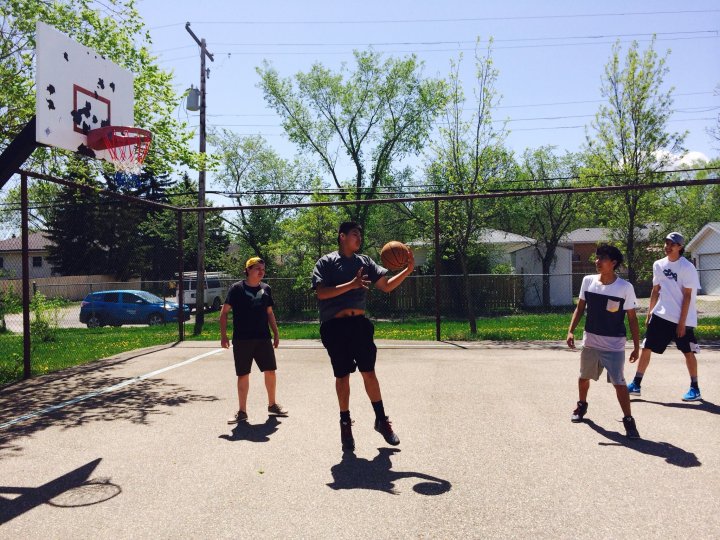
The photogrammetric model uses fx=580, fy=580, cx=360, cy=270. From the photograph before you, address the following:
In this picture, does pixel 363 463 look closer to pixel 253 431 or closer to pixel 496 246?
pixel 253 431

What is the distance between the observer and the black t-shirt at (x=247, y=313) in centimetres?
646

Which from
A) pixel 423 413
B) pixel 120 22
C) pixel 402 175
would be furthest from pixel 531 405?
pixel 402 175

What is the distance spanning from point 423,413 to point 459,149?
36.7 feet

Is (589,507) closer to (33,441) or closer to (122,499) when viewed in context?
(122,499)

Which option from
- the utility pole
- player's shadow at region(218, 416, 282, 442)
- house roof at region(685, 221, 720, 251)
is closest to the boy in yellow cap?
player's shadow at region(218, 416, 282, 442)

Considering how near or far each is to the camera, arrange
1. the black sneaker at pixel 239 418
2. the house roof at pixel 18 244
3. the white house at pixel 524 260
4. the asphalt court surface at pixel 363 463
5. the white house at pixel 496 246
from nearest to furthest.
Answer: the asphalt court surface at pixel 363 463 < the black sneaker at pixel 239 418 < the white house at pixel 524 260 < the white house at pixel 496 246 < the house roof at pixel 18 244

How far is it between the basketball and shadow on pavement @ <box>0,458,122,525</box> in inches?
120

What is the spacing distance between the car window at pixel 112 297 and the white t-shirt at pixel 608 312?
806 inches

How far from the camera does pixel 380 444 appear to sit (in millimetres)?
5383

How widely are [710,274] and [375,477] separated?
1483 inches

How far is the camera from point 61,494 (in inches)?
168

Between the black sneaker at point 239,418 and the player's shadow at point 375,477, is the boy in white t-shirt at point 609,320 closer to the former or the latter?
the player's shadow at point 375,477

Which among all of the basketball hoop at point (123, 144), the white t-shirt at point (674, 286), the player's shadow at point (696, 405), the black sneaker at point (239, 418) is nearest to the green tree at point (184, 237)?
the basketball hoop at point (123, 144)

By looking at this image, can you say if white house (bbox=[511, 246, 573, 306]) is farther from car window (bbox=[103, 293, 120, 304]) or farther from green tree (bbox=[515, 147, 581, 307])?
car window (bbox=[103, 293, 120, 304])
